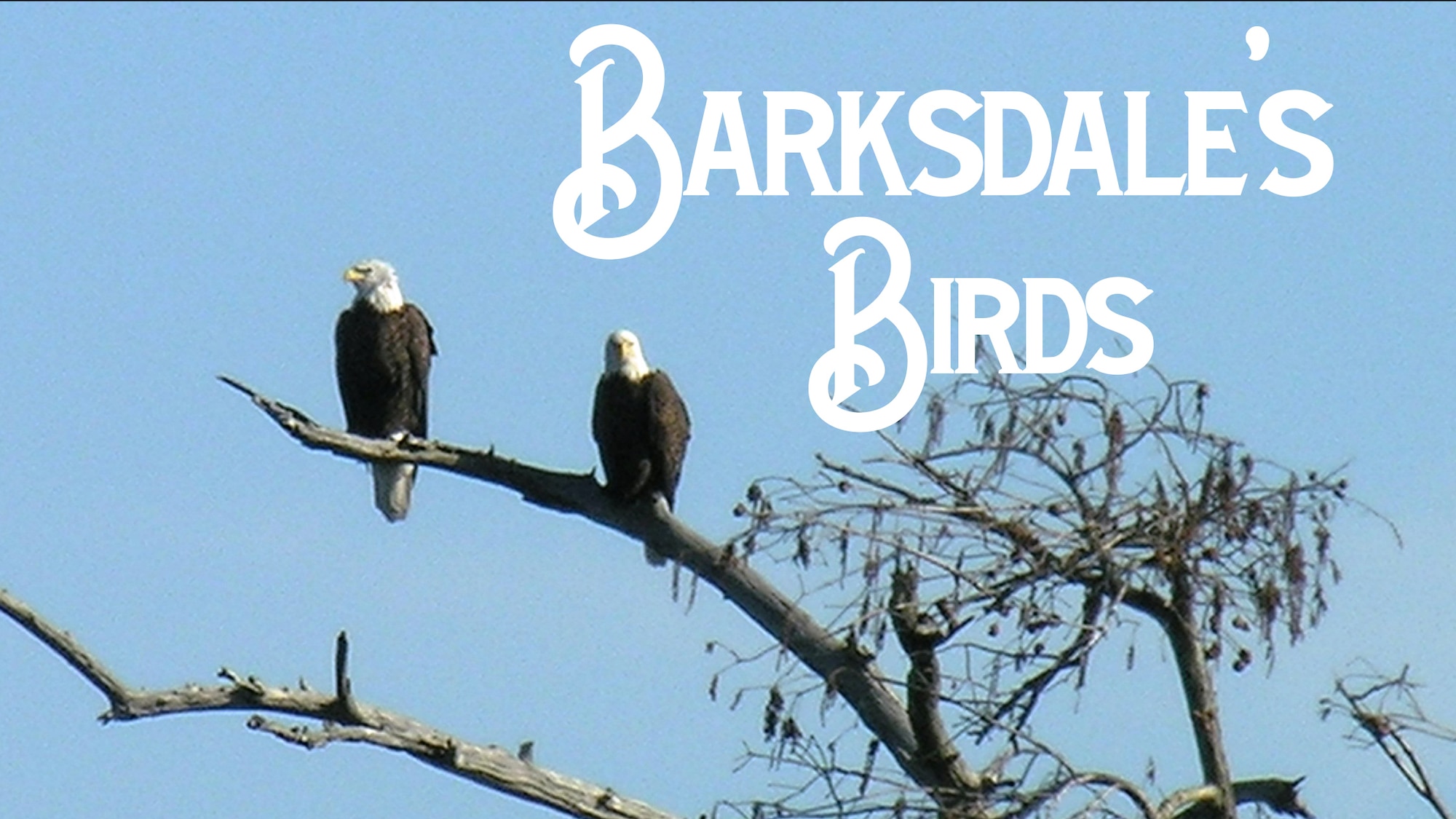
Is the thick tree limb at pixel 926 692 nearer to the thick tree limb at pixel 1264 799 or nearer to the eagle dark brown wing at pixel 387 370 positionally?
the thick tree limb at pixel 1264 799

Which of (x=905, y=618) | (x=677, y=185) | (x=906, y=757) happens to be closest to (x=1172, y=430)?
(x=905, y=618)

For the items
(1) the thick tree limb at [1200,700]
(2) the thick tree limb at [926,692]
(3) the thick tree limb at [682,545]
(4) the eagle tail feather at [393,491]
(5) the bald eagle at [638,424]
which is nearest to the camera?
(2) the thick tree limb at [926,692]

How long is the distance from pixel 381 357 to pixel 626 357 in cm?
141

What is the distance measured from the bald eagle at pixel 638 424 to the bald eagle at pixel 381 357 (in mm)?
1298

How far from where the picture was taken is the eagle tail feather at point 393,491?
453 inches

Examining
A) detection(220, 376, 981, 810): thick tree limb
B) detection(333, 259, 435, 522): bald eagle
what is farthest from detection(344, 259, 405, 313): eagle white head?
detection(220, 376, 981, 810): thick tree limb

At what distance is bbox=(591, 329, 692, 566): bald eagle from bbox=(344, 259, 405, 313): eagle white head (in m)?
1.43

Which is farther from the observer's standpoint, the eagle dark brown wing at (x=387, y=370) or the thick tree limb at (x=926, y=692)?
the eagle dark brown wing at (x=387, y=370)

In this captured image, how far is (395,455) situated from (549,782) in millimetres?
1055

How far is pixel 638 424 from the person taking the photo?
969 centimetres

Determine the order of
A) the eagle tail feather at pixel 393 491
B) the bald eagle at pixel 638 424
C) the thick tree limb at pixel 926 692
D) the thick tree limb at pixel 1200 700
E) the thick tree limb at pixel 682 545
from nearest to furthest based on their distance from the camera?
1. the thick tree limb at pixel 926 692
2. the thick tree limb at pixel 1200 700
3. the thick tree limb at pixel 682 545
4. the bald eagle at pixel 638 424
5. the eagle tail feather at pixel 393 491

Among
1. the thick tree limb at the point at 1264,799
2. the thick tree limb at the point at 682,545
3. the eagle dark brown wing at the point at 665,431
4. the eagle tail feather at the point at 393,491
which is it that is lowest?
the thick tree limb at the point at 1264,799

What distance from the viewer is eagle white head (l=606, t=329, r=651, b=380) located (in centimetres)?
986

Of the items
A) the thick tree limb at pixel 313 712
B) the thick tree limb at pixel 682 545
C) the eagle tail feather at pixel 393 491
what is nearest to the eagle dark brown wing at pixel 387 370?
the eagle tail feather at pixel 393 491
